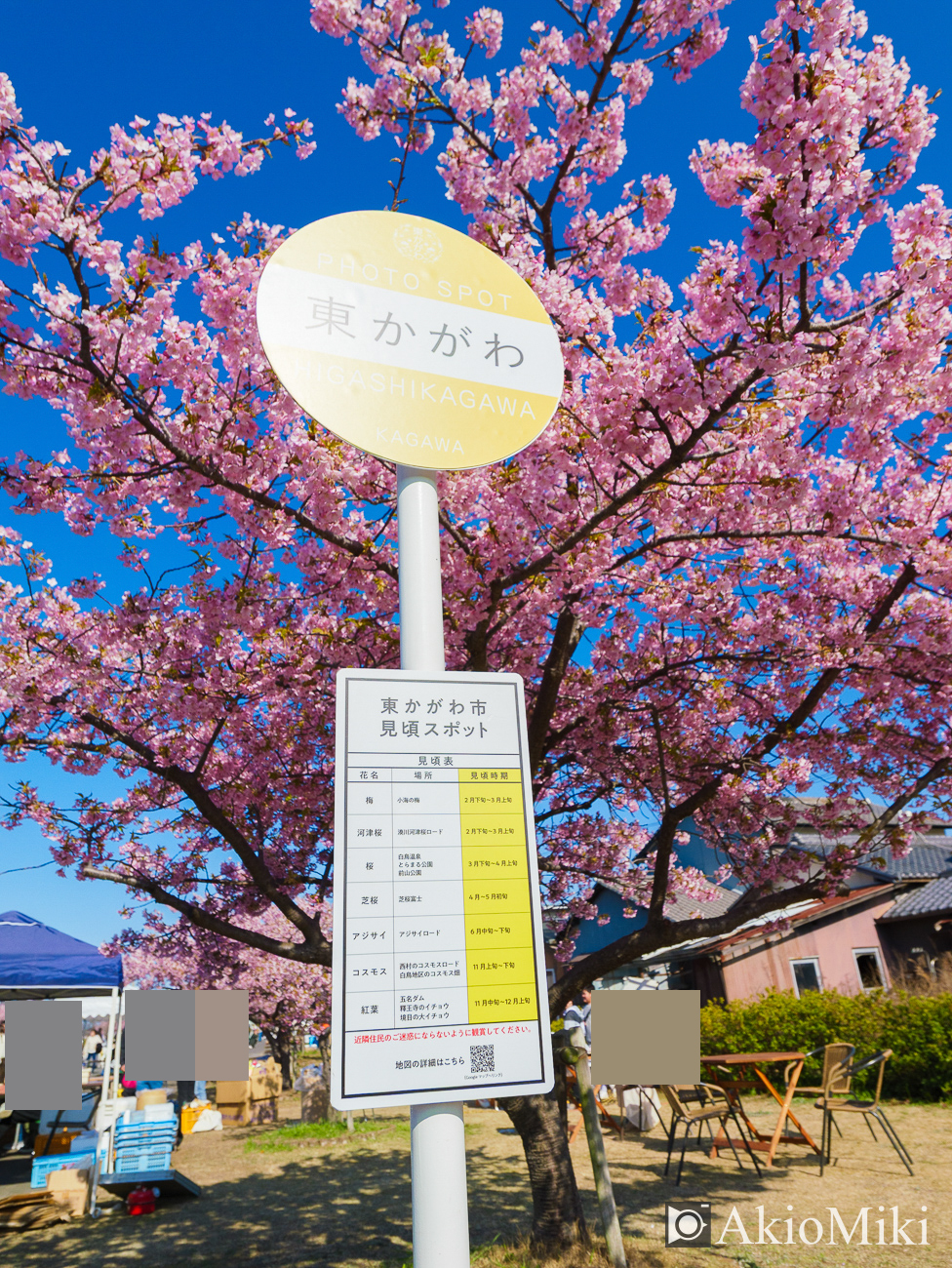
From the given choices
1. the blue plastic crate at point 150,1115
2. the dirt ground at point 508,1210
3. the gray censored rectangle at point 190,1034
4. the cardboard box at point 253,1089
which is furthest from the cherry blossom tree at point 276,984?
the gray censored rectangle at point 190,1034

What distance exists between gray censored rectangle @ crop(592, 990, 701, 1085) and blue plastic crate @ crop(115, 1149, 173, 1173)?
34.9ft

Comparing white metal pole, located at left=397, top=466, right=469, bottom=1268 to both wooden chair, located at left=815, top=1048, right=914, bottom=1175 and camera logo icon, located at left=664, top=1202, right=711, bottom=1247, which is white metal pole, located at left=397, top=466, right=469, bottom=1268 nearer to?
camera logo icon, located at left=664, top=1202, right=711, bottom=1247

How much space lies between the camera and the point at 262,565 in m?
7.30

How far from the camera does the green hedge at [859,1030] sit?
13.2m

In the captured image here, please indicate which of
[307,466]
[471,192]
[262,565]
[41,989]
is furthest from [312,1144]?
[471,192]

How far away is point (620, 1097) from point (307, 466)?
12.8 meters

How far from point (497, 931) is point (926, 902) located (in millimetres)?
21672

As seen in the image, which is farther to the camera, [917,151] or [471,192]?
[471,192]

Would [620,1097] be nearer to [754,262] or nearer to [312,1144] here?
[312,1144]

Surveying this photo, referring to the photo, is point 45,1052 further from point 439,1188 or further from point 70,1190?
point 70,1190

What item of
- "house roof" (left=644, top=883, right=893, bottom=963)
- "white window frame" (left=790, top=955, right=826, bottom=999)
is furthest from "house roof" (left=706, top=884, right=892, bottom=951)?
"white window frame" (left=790, top=955, right=826, bottom=999)

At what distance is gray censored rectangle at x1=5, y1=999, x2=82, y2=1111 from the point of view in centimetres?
388

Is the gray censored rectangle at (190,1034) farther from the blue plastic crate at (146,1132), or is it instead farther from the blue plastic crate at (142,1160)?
the blue plastic crate at (142,1160)

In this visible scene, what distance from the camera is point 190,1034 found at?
13.8 feet
